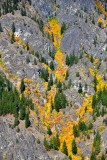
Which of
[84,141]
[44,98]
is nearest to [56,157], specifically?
[84,141]

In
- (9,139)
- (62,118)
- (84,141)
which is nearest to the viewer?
(9,139)

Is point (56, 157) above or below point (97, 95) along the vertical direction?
below

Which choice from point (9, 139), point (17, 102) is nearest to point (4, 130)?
point (9, 139)

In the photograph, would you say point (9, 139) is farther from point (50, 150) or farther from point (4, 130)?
point (50, 150)

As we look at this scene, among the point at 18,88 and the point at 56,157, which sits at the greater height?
the point at 18,88

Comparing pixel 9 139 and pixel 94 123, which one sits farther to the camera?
pixel 94 123

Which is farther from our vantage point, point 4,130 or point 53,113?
point 53,113

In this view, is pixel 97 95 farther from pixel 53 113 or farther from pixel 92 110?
pixel 53 113

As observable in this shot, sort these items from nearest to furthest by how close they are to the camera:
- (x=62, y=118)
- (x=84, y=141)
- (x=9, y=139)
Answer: (x=9, y=139), (x=84, y=141), (x=62, y=118)
